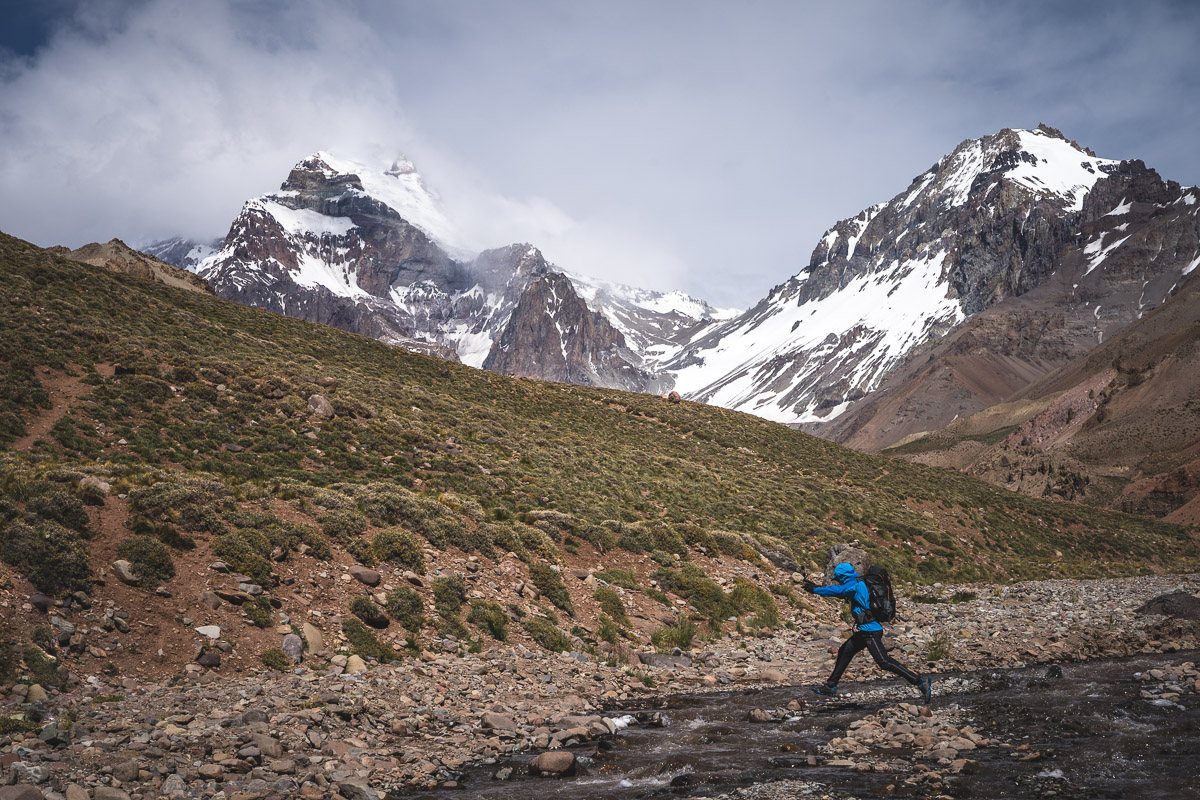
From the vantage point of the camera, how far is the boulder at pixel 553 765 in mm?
10273

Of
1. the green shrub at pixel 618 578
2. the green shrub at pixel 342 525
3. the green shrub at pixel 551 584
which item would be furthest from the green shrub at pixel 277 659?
the green shrub at pixel 618 578

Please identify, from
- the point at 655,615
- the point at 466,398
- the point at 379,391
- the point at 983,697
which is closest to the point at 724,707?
the point at 983,697

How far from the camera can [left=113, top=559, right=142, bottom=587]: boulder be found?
42.8 feet

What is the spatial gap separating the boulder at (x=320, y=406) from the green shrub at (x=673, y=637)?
19.9 meters

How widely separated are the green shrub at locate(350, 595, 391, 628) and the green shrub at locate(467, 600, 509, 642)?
2332 mm

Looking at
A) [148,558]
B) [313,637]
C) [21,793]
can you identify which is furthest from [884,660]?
[148,558]

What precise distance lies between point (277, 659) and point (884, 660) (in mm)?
12252

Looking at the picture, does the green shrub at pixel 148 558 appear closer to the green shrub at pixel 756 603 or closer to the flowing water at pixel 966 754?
the flowing water at pixel 966 754

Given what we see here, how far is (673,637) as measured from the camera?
19.4m

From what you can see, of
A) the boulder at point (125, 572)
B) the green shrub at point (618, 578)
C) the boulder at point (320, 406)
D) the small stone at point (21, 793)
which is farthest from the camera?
the boulder at point (320, 406)

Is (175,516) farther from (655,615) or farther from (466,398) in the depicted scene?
(466,398)

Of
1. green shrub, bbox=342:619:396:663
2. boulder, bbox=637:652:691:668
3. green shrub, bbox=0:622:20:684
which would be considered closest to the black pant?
boulder, bbox=637:652:691:668

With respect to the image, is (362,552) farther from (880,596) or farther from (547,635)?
(880,596)

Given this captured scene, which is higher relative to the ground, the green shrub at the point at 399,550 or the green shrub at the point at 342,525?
the green shrub at the point at 342,525
